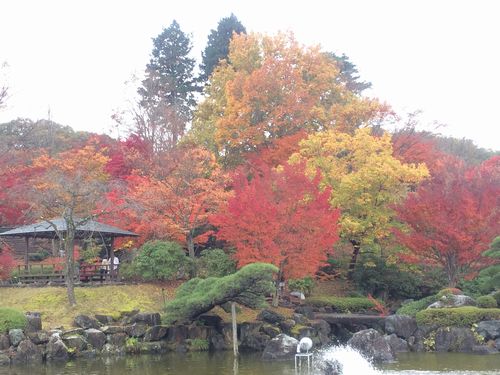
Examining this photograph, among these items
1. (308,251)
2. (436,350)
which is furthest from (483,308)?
(308,251)

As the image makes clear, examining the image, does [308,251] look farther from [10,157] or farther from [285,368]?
[10,157]

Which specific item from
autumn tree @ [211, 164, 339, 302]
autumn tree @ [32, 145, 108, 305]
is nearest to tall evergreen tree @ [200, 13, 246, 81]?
autumn tree @ [32, 145, 108, 305]

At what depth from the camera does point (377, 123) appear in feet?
128

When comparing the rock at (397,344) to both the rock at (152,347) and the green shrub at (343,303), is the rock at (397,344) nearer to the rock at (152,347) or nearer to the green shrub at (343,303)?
the green shrub at (343,303)

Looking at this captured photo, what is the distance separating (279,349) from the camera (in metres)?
21.9

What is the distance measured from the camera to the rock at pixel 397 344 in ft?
77.7

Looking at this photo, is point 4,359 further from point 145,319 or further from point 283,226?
point 283,226

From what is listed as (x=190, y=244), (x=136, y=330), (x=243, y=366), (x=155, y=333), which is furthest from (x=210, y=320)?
(x=190, y=244)

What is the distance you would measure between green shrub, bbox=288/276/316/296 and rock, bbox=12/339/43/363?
1310 centimetres

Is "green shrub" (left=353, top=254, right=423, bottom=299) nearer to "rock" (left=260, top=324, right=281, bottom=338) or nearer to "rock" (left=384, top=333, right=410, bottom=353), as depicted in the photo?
"rock" (left=384, top=333, right=410, bottom=353)

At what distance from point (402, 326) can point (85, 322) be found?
12.3m

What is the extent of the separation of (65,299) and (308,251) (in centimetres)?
1038

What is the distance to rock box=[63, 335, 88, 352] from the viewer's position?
72.7ft

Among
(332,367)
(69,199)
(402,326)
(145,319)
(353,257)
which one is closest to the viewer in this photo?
(332,367)
